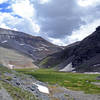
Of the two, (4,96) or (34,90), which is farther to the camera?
(34,90)

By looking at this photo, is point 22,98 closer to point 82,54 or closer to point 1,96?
point 1,96

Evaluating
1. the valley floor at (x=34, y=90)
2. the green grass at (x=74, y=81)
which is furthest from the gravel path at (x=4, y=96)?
the green grass at (x=74, y=81)

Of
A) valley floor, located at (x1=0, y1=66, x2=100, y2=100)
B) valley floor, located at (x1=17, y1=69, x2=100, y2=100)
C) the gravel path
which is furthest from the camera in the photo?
valley floor, located at (x1=17, y1=69, x2=100, y2=100)

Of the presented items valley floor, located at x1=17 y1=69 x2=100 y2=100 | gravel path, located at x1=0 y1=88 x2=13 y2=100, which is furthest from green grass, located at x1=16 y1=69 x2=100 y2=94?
gravel path, located at x1=0 y1=88 x2=13 y2=100

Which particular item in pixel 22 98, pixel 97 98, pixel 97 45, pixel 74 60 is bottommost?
pixel 97 98

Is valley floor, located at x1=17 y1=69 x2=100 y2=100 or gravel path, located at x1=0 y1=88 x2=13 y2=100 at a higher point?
gravel path, located at x1=0 y1=88 x2=13 y2=100

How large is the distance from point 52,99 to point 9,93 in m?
16.3

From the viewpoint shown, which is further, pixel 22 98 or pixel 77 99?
pixel 77 99

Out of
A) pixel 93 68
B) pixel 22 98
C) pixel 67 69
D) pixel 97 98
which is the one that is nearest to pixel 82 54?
pixel 67 69

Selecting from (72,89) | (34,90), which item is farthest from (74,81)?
(34,90)

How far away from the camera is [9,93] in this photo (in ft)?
88.4

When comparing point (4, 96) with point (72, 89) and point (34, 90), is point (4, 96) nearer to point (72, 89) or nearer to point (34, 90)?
point (34, 90)

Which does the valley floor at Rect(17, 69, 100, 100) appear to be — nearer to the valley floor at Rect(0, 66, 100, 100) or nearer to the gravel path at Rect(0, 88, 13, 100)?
the valley floor at Rect(0, 66, 100, 100)

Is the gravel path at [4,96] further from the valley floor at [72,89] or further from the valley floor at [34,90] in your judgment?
the valley floor at [72,89]
